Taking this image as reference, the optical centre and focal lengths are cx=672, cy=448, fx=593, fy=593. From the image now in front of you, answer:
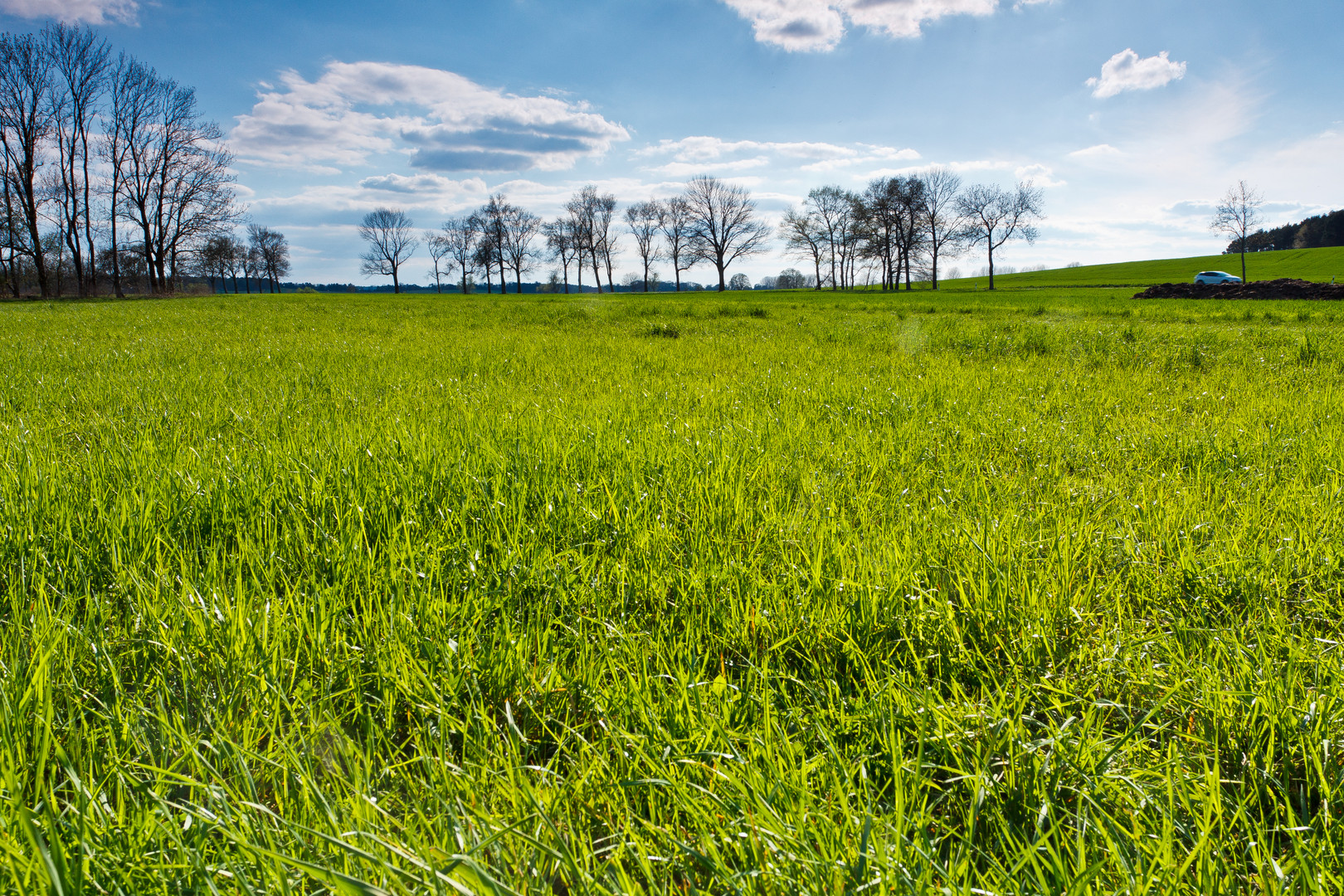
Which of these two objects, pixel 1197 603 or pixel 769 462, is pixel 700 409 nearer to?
pixel 769 462

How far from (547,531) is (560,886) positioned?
1578mm

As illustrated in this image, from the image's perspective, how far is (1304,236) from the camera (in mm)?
102812

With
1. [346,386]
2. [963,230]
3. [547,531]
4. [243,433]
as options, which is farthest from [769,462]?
[963,230]

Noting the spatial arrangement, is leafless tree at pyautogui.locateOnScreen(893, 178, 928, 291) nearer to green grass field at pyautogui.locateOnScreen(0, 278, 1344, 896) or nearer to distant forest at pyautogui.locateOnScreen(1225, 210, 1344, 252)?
distant forest at pyautogui.locateOnScreen(1225, 210, 1344, 252)

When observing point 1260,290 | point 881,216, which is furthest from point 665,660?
point 881,216

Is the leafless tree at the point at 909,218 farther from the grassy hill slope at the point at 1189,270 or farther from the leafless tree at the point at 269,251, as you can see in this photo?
the leafless tree at the point at 269,251


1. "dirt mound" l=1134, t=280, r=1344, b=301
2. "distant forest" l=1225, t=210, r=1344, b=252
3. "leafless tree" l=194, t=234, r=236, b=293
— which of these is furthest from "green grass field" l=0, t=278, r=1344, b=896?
"distant forest" l=1225, t=210, r=1344, b=252

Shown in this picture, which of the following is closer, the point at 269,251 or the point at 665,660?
the point at 665,660

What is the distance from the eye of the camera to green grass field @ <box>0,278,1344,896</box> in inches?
45.3

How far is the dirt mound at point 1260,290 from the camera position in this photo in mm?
30867

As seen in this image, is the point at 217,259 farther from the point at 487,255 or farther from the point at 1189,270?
the point at 1189,270

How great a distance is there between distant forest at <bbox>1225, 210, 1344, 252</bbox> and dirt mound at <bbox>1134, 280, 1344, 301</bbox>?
7856 centimetres

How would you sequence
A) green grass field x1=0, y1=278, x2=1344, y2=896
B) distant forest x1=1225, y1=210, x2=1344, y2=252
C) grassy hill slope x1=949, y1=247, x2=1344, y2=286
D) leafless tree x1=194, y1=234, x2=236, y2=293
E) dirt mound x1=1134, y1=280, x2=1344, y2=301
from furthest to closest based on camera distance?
distant forest x1=1225, y1=210, x2=1344, y2=252
grassy hill slope x1=949, y1=247, x2=1344, y2=286
leafless tree x1=194, y1=234, x2=236, y2=293
dirt mound x1=1134, y1=280, x2=1344, y2=301
green grass field x1=0, y1=278, x2=1344, y2=896

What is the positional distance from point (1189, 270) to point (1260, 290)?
56.1m
